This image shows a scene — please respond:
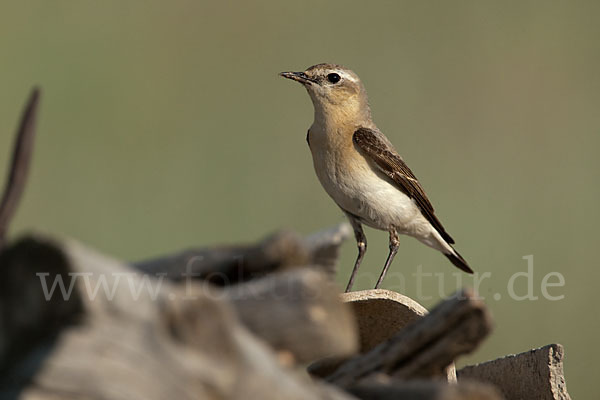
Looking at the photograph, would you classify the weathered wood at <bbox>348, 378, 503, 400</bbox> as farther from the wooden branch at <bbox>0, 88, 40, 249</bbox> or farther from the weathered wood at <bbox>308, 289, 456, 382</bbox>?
the weathered wood at <bbox>308, 289, 456, 382</bbox>

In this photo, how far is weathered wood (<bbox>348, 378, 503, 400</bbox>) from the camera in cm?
177

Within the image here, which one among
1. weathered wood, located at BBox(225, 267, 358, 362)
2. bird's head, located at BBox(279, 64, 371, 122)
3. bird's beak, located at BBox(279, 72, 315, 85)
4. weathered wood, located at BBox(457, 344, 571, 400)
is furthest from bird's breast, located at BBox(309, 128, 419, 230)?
weathered wood, located at BBox(225, 267, 358, 362)

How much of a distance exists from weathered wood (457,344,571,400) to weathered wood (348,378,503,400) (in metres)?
1.44

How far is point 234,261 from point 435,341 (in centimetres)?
52

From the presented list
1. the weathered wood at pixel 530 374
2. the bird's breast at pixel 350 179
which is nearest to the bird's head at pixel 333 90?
the bird's breast at pixel 350 179

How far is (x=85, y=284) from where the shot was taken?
5.31 feet

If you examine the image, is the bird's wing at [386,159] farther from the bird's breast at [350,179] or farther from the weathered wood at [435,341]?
the weathered wood at [435,341]

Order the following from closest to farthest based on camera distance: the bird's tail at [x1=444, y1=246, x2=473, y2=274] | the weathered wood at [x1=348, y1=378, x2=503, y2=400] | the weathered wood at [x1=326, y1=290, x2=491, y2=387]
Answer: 1. the weathered wood at [x1=348, y1=378, x2=503, y2=400]
2. the weathered wood at [x1=326, y1=290, x2=491, y2=387]
3. the bird's tail at [x1=444, y1=246, x2=473, y2=274]

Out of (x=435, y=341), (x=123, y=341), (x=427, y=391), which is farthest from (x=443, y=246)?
(x=123, y=341)

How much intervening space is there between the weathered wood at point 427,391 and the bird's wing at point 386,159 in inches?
168

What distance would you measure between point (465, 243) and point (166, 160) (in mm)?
3060

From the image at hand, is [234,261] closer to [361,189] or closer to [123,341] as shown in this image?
[123,341]

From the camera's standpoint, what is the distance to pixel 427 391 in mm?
1800

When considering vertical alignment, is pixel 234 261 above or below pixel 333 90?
below
